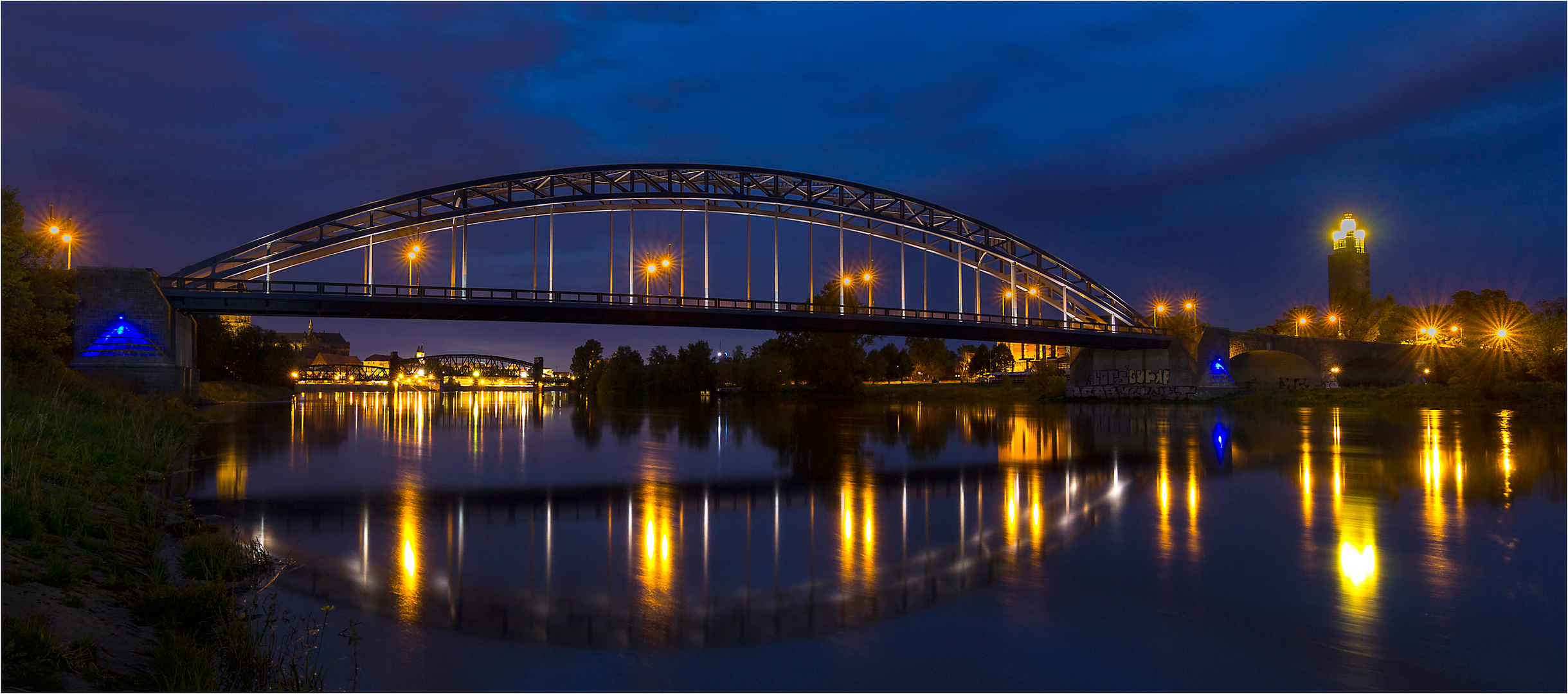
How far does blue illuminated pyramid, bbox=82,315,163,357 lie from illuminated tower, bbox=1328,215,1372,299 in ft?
706

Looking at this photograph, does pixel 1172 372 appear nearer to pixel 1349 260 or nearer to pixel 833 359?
pixel 833 359

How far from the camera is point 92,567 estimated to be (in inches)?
338

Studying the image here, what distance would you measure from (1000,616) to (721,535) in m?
5.36

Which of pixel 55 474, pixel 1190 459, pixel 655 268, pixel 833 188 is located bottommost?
pixel 1190 459

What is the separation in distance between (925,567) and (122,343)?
48200 mm

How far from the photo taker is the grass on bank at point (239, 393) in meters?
65.7

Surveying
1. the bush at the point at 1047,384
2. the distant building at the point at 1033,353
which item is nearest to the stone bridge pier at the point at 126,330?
the distant building at the point at 1033,353

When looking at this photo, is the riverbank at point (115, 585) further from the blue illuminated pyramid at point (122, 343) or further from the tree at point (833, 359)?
the tree at point (833, 359)

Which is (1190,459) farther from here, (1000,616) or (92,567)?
(92,567)

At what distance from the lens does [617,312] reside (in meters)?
54.7

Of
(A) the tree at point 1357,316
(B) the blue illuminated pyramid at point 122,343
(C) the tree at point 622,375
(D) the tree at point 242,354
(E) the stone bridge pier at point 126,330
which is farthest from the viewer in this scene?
(C) the tree at point 622,375

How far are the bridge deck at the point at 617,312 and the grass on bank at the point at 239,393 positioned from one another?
18335 millimetres

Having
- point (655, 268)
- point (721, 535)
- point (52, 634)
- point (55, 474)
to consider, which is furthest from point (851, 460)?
point (655, 268)

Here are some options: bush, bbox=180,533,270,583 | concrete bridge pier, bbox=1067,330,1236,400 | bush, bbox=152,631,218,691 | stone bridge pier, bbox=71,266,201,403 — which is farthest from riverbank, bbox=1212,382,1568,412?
stone bridge pier, bbox=71,266,201,403
